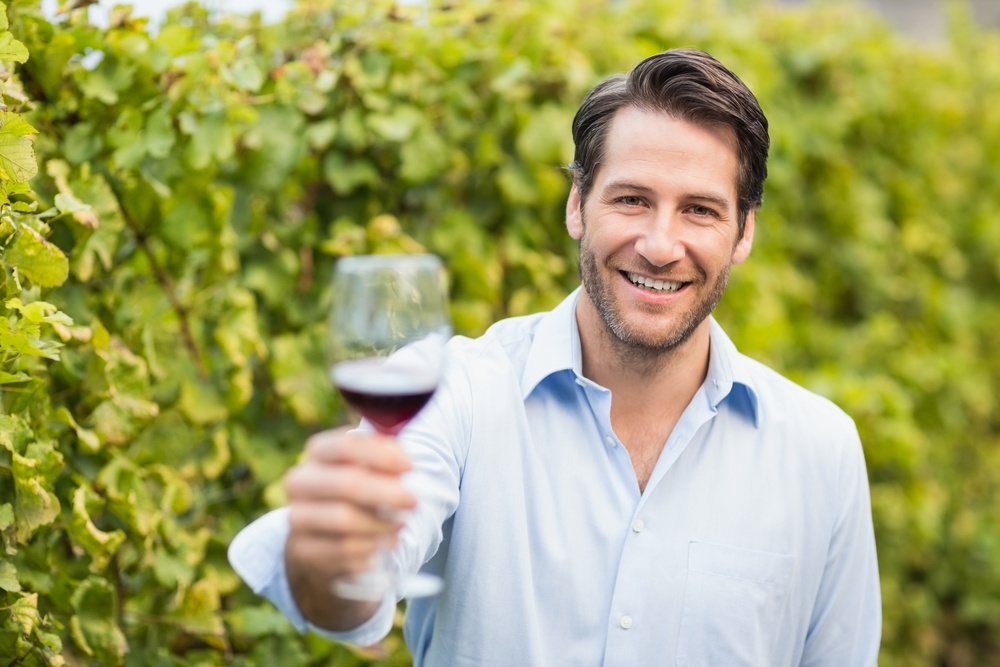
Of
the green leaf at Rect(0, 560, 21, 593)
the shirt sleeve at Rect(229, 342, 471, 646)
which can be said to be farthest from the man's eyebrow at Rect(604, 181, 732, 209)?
the green leaf at Rect(0, 560, 21, 593)

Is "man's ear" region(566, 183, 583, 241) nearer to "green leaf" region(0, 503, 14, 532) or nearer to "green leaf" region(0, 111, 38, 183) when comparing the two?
"green leaf" region(0, 111, 38, 183)

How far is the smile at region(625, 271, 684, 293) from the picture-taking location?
2.03 m

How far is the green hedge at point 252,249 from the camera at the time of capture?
196 cm

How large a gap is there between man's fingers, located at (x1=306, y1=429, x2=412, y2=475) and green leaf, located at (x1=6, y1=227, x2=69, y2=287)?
869mm

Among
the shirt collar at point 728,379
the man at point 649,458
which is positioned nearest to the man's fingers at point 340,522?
the man at point 649,458

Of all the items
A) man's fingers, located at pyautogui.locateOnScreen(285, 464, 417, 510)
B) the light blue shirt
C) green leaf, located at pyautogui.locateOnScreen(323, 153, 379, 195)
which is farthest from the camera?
green leaf, located at pyautogui.locateOnScreen(323, 153, 379, 195)

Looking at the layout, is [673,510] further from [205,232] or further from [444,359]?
[205,232]

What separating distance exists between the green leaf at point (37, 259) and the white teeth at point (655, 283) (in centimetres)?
105

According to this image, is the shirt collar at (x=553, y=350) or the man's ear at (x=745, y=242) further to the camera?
the man's ear at (x=745, y=242)

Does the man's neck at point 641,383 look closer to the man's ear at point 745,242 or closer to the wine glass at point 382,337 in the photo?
the man's ear at point 745,242

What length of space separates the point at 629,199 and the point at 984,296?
3.62 metres

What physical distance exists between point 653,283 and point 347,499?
3.39 feet

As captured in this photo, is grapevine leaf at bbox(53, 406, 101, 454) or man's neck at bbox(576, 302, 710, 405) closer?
grapevine leaf at bbox(53, 406, 101, 454)

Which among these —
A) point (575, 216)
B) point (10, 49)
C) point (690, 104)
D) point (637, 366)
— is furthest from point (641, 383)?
point (10, 49)
